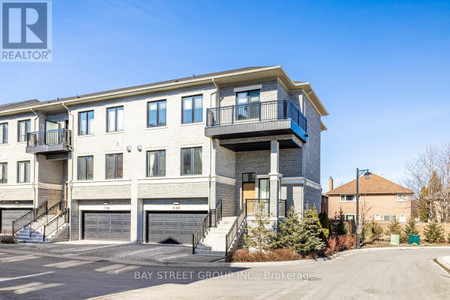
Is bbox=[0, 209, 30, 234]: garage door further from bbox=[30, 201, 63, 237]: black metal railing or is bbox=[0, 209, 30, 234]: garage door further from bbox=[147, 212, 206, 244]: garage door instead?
bbox=[147, 212, 206, 244]: garage door

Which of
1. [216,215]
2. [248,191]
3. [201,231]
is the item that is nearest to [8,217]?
[201,231]

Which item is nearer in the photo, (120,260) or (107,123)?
(120,260)

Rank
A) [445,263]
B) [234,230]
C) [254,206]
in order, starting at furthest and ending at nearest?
1. [254,206]
2. [234,230]
3. [445,263]

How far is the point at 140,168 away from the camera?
22469 millimetres

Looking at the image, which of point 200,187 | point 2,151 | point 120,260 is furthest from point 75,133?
point 120,260

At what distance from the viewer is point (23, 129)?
2731 centimetres

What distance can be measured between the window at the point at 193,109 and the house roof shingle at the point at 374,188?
29266mm

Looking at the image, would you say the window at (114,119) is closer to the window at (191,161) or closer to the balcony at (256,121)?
the window at (191,161)

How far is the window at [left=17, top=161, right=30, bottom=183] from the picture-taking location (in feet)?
87.9

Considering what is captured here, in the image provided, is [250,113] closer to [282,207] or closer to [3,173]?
[282,207]

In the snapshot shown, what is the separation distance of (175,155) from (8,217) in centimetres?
1577

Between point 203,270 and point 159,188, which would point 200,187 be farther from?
point 203,270

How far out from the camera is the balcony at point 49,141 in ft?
80.5

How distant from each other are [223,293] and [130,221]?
1397 cm
